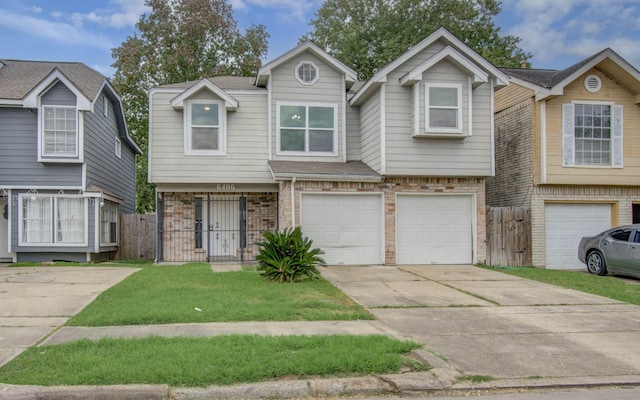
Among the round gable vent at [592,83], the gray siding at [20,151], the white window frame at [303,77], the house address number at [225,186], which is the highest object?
the white window frame at [303,77]

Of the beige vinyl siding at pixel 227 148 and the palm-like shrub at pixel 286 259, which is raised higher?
the beige vinyl siding at pixel 227 148

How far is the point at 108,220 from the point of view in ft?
60.3

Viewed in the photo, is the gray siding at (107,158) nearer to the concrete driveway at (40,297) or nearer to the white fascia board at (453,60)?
the concrete driveway at (40,297)

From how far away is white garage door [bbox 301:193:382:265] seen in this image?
14.9 metres

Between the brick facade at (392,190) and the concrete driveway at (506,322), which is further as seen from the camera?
the brick facade at (392,190)

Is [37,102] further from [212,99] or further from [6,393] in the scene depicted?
[6,393]

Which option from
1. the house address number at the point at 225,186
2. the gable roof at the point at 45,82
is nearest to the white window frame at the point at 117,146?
the gable roof at the point at 45,82

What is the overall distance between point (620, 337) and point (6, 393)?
24.7ft

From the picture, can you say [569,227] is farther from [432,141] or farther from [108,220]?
[108,220]

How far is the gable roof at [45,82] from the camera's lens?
15.8 m

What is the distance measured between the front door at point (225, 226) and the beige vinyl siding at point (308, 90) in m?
2.50

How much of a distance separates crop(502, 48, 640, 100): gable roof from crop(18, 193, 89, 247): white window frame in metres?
14.5

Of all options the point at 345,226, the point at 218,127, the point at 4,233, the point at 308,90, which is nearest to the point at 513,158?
the point at 345,226

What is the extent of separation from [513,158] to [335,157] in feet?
19.2
